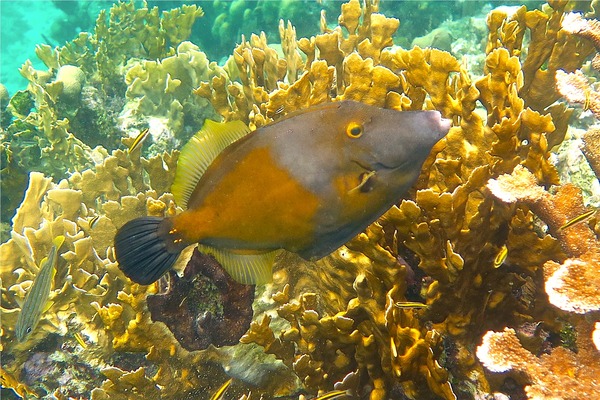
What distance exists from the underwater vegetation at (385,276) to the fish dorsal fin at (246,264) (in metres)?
0.63

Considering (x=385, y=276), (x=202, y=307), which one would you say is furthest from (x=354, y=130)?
(x=202, y=307)

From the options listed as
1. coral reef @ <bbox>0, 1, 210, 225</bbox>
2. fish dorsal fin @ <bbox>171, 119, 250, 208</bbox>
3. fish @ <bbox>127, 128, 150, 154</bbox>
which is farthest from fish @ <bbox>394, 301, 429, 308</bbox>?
coral reef @ <bbox>0, 1, 210, 225</bbox>

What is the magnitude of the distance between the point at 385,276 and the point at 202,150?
1193 millimetres

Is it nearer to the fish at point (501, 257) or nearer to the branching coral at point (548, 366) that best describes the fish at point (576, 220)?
the fish at point (501, 257)

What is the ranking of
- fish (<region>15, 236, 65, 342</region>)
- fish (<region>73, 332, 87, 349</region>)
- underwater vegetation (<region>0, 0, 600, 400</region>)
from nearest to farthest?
1. underwater vegetation (<region>0, 0, 600, 400</region>)
2. fish (<region>15, 236, 65, 342</region>)
3. fish (<region>73, 332, 87, 349</region>)

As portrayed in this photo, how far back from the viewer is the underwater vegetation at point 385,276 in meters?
2.03

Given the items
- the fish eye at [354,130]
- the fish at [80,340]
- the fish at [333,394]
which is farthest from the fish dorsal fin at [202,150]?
the fish at [80,340]

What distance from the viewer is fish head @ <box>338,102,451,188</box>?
129cm

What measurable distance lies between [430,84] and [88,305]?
349 centimetres

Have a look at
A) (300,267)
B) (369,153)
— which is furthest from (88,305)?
(369,153)

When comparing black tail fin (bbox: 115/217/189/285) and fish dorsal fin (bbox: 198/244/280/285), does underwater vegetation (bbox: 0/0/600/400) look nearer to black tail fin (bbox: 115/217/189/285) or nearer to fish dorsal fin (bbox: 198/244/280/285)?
fish dorsal fin (bbox: 198/244/280/285)

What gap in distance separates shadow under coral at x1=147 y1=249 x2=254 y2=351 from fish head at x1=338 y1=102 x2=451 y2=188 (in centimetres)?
164

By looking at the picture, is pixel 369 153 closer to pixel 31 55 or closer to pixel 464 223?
pixel 464 223

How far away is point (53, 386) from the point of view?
3707mm
